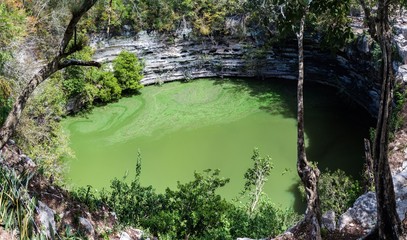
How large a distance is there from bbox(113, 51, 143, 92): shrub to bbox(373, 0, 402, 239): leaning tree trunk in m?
10.8

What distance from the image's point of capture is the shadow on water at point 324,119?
32.7ft

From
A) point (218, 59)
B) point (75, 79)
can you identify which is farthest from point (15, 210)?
point (218, 59)

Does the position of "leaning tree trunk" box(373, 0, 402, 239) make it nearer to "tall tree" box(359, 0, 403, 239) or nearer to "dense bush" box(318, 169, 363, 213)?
"tall tree" box(359, 0, 403, 239)

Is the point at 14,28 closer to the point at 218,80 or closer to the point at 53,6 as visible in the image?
the point at 53,6

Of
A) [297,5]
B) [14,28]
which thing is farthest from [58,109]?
[297,5]

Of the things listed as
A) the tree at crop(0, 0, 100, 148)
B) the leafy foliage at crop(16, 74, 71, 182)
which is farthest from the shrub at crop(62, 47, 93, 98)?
the tree at crop(0, 0, 100, 148)

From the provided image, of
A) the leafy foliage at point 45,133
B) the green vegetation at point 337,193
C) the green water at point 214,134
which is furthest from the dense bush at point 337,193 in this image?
the leafy foliage at point 45,133

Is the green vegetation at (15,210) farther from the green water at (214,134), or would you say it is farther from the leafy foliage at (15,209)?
the green water at (214,134)

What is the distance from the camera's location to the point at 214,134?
11633 millimetres

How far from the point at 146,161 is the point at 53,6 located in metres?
5.21

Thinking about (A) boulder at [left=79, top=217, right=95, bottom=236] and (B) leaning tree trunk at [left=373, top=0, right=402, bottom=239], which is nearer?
(B) leaning tree trunk at [left=373, top=0, right=402, bottom=239]

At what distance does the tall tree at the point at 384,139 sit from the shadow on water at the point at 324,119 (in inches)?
195

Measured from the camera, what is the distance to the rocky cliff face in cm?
1377

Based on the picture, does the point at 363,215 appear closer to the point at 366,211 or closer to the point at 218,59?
the point at 366,211
